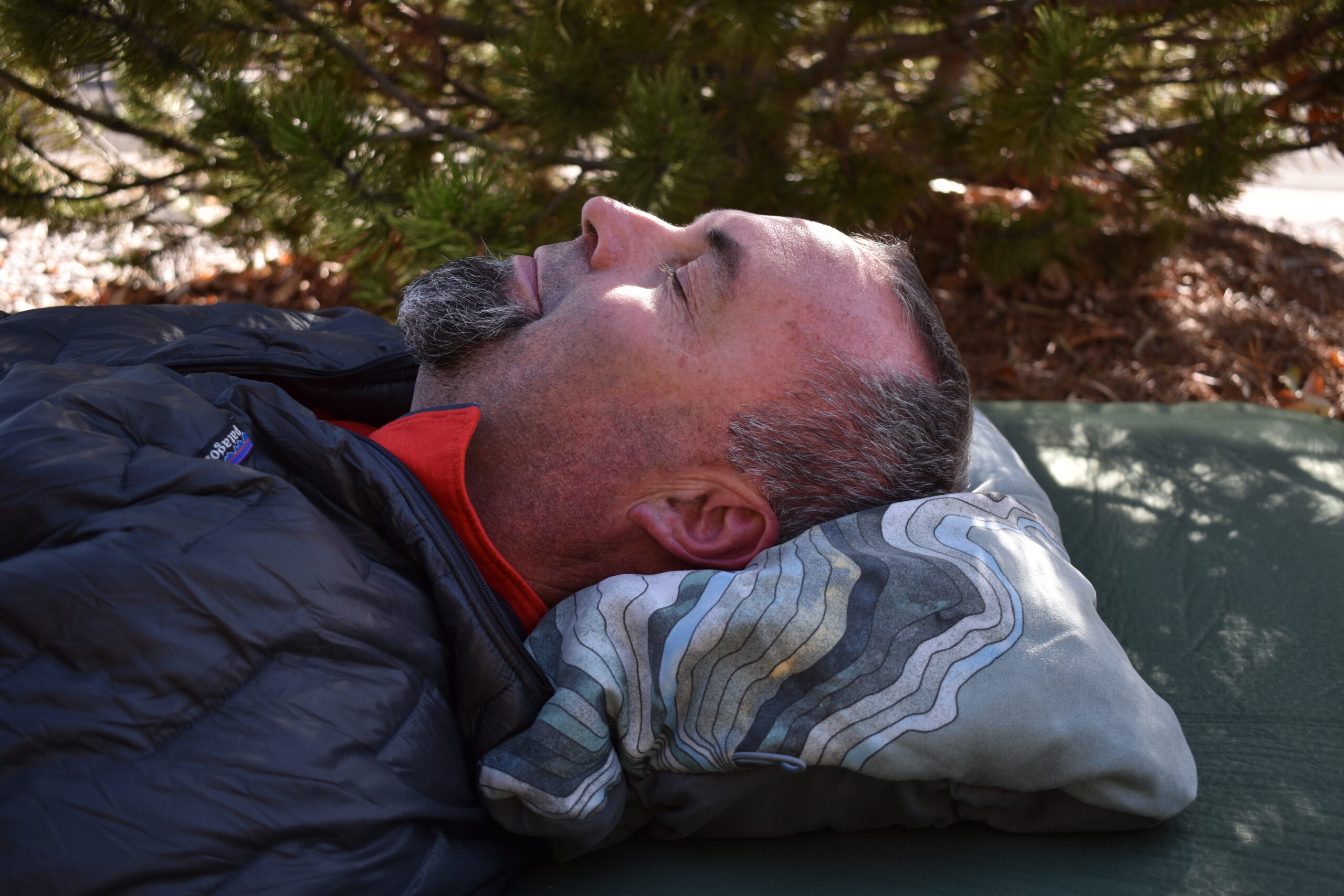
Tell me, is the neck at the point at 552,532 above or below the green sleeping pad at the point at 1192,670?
above

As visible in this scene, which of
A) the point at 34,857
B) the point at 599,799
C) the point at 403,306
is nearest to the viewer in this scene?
the point at 34,857

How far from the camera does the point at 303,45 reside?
2.78 meters

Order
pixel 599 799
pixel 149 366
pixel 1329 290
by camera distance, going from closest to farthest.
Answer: pixel 599 799, pixel 149 366, pixel 1329 290

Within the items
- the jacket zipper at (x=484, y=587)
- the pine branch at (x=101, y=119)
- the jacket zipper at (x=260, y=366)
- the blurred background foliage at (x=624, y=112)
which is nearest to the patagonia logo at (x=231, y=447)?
the jacket zipper at (x=484, y=587)

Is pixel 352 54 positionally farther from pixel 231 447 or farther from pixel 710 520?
pixel 710 520

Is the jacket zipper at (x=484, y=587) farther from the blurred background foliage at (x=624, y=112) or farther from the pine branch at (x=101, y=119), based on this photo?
the pine branch at (x=101, y=119)

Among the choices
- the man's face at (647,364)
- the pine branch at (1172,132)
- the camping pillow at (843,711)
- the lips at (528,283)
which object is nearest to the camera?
the camping pillow at (843,711)

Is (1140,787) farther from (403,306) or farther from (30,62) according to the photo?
(30,62)

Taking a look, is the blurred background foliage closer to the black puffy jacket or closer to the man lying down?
the man lying down

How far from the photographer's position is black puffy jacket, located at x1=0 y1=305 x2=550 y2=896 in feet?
3.05

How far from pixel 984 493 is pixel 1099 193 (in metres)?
2.94

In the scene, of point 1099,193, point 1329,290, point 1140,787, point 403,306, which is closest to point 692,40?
point 403,306

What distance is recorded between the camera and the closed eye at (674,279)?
151cm

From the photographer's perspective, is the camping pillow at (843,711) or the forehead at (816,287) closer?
the camping pillow at (843,711)
